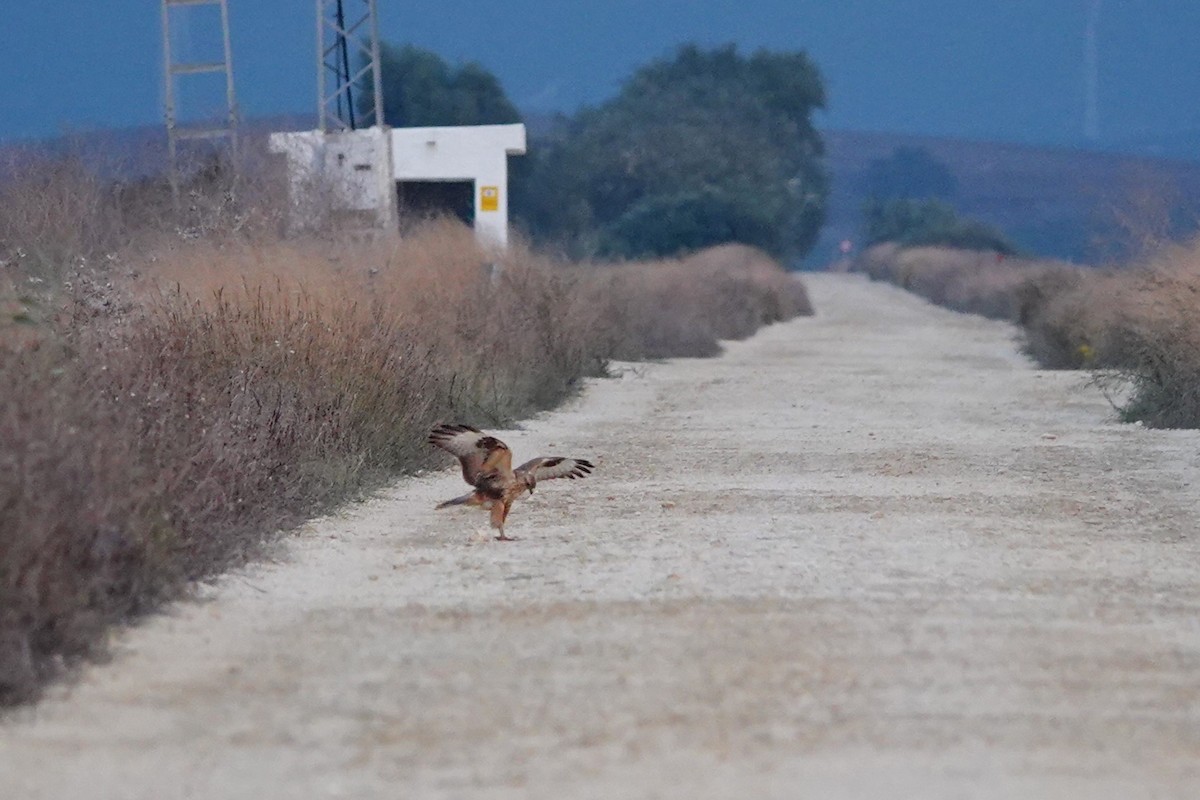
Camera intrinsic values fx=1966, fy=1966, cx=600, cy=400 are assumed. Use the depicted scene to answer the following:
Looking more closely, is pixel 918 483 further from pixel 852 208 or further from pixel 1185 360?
pixel 852 208

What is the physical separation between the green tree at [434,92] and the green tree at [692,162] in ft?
15.1

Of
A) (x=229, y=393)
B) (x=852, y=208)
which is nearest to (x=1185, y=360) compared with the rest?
(x=229, y=393)

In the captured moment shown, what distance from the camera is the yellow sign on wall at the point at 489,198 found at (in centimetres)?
3182

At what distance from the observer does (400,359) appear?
1470 cm

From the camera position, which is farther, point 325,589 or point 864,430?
point 864,430

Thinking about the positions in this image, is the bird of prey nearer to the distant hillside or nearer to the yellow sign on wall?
A: the yellow sign on wall

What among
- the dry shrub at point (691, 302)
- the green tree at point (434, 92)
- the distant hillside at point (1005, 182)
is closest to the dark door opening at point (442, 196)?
the dry shrub at point (691, 302)

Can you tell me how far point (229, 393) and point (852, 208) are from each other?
420ft

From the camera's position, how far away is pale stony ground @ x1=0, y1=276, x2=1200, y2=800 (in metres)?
5.84

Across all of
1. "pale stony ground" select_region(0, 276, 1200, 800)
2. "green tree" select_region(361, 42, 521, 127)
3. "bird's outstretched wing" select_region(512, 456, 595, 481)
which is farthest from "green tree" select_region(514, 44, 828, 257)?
"bird's outstretched wing" select_region(512, 456, 595, 481)

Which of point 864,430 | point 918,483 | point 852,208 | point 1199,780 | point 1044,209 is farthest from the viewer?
point 852,208

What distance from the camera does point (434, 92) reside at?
202 ft

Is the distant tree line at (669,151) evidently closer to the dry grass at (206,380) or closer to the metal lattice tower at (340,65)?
the metal lattice tower at (340,65)

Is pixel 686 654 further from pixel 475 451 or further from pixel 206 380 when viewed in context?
pixel 206 380
